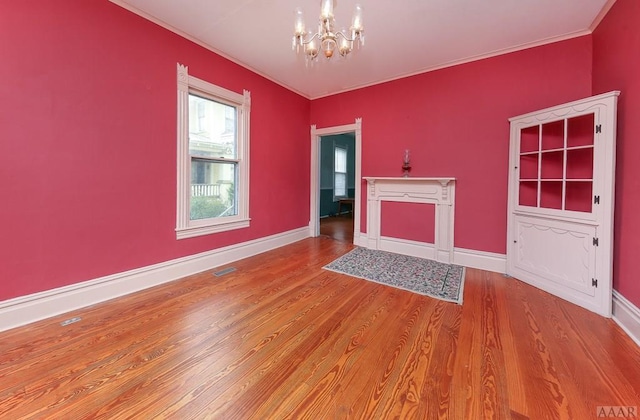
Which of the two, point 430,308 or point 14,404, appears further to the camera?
point 430,308

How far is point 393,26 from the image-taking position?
269 cm

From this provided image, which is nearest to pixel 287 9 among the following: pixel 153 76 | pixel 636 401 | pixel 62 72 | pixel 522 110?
pixel 153 76

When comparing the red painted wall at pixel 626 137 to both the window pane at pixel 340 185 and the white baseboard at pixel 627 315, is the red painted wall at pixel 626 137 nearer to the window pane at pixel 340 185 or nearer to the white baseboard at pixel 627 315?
the white baseboard at pixel 627 315

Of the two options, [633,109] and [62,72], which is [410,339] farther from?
[62,72]

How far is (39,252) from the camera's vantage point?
2033mm

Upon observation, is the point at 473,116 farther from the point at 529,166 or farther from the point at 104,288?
the point at 104,288

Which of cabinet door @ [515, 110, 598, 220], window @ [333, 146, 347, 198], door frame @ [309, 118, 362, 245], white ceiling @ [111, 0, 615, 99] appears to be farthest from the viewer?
window @ [333, 146, 347, 198]

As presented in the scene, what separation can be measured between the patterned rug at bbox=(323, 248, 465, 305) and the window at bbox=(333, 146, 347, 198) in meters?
4.86

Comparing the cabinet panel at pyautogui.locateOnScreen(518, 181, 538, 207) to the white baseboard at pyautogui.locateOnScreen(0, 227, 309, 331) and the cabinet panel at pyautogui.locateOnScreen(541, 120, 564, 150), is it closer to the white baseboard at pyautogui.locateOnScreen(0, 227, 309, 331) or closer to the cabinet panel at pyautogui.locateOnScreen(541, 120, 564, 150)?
the cabinet panel at pyautogui.locateOnScreen(541, 120, 564, 150)

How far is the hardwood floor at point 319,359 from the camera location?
125 centimetres

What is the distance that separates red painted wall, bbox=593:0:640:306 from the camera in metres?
1.95

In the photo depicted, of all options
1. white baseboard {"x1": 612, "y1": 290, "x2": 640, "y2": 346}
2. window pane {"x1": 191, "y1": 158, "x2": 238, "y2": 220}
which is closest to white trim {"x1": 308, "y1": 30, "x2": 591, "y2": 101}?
window pane {"x1": 191, "y1": 158, "x2": 238, "y2": 220}

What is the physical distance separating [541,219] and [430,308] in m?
1.64

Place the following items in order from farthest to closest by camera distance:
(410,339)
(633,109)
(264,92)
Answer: (264,92) → (633,109) → (410,339)
